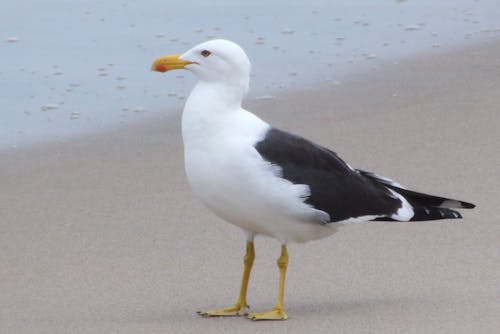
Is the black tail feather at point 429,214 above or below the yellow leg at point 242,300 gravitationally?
above

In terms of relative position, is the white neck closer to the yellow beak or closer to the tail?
the yellow beak

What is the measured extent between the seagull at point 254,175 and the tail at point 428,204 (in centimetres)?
1

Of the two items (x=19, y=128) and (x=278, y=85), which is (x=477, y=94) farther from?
(x=19, y=128)

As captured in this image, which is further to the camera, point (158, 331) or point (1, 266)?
point (1, 266)

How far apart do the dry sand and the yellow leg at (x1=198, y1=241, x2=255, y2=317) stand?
0.17 ft

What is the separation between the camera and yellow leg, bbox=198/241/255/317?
5.16 m

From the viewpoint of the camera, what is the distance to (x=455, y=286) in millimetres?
5320

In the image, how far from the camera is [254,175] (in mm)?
4953

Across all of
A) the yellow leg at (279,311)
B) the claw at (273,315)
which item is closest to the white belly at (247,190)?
the yellow leg at (279,311)

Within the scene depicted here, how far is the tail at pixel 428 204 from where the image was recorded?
5422 millimetres

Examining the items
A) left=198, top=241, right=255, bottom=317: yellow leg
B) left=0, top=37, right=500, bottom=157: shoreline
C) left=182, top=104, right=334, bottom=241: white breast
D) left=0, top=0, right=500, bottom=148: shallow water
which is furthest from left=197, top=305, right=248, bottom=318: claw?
left=0, top=0, right=500, bottom=148: shallow water

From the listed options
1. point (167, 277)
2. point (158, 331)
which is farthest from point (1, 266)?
point (158, 331)

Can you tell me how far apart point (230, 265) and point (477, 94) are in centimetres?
307

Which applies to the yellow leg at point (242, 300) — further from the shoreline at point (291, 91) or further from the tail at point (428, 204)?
the shoreline at point (291, 91)
